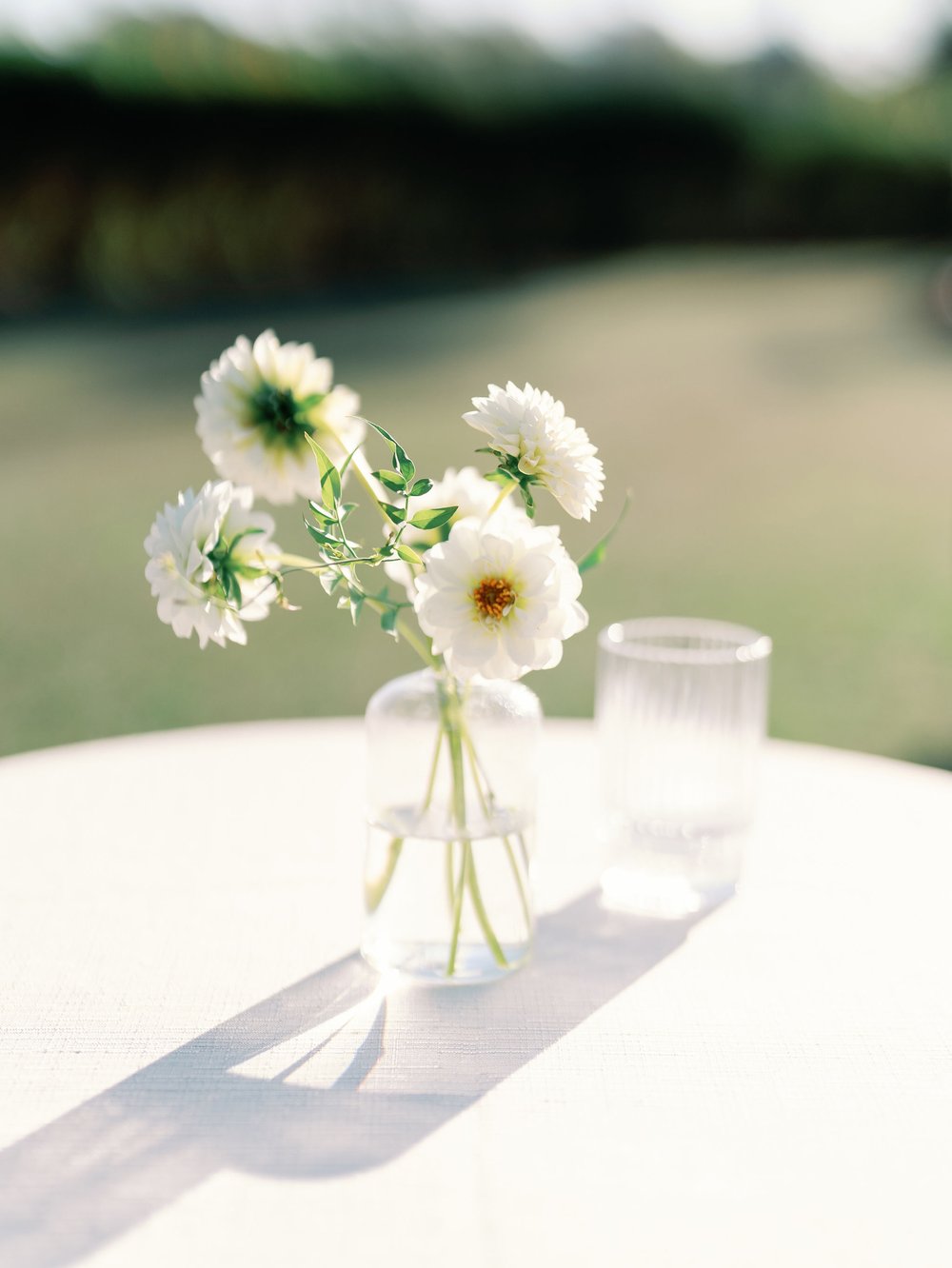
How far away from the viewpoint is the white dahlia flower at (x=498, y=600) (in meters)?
0.66

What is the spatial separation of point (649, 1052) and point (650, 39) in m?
11.6

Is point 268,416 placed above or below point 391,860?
above

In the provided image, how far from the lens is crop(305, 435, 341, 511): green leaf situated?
2.27 feet

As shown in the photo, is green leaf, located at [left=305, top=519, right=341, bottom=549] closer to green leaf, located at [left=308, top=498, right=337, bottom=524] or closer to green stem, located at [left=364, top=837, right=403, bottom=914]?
green leaf, located at [left=308, top=498, right=337, bottom=524]

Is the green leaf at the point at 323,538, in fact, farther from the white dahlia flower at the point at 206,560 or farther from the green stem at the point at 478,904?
the green stem at the point at 478,904

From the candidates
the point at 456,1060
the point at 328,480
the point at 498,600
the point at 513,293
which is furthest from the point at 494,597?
the point at 513,293

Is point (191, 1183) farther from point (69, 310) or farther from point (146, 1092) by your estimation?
point (69, 310)

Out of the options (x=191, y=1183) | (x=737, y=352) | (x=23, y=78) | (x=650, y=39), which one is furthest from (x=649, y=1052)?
(x=650, y=39)

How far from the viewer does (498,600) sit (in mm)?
664

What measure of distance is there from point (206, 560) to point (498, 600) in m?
0.14

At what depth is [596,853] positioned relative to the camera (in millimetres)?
944

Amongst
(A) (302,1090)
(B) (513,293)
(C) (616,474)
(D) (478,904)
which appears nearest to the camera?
(A) (302,1090)

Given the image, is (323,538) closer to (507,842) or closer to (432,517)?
(432,517)

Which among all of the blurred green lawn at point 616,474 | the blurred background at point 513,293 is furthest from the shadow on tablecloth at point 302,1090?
the blurred background at point 513,293
